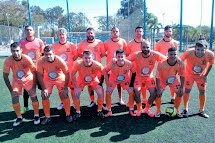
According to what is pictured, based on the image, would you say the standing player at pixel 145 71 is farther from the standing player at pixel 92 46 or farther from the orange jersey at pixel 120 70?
the standing player at pixel 92 46

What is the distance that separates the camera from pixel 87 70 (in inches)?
204

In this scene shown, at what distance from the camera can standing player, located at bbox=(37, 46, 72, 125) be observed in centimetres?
483

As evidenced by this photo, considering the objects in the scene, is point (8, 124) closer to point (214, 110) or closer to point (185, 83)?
point (185, 83)

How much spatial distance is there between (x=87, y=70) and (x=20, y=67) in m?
1.40

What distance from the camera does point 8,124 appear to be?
4832 mm

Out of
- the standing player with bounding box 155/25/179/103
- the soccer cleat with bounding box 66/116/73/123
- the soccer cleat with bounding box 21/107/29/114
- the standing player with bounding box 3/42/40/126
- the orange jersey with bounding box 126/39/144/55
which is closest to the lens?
the standing player with bounding box 3/42/40/126

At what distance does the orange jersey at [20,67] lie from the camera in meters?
4.76

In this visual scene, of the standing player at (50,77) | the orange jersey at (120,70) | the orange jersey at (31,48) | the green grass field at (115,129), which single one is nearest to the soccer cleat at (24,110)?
the green grass field at (115,129)

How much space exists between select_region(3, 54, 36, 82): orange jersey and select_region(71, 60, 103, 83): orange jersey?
2.98ft

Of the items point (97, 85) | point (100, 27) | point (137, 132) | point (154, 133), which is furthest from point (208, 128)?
point (100, 27)

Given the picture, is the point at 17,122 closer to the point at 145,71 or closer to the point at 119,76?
the point at 119,76

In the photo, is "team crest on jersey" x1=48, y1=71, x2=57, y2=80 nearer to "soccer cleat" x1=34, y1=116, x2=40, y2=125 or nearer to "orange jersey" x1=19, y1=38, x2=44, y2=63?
"orange jersey" x1=19, y1=38, x2=44, y2=63

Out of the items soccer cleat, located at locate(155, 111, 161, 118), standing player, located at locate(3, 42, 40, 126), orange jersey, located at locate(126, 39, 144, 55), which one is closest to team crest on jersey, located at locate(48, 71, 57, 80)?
standing player, located at locate(3, 42, 40, 126)

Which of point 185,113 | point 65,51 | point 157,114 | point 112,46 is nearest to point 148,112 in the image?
Result: point 157,114
